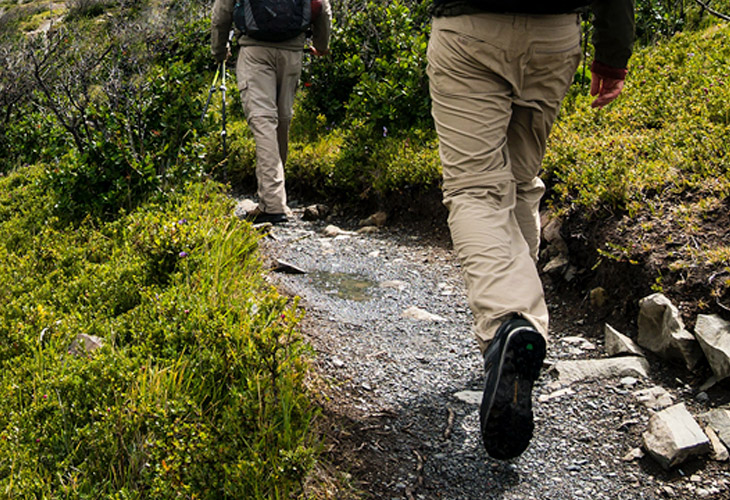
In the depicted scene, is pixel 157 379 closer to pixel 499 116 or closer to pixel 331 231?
pixel 499 116

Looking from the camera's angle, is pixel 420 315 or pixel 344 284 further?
pixel 344 284

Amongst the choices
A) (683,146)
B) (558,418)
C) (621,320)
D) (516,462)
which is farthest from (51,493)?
(683,146)

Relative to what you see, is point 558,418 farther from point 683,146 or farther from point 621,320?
point 683,146

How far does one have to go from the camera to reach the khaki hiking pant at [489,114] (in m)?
2.54

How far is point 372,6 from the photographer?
8539mm

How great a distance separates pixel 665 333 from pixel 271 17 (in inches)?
160

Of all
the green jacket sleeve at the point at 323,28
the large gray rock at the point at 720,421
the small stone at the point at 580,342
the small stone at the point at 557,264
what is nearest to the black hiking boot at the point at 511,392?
the large gray rock at the point at 720,421

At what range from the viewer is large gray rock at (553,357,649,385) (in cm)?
330

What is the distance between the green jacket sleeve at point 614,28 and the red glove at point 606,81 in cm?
6

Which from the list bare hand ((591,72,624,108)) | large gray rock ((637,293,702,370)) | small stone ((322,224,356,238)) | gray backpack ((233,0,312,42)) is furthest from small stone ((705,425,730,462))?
gray backpack ((233,0,312,42))

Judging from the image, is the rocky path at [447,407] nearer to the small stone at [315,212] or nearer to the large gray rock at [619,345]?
the large gray rock at [619,345]

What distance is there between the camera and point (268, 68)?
6.27 meters

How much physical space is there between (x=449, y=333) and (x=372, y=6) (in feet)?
18.7

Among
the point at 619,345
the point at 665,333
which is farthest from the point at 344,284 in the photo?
the point at 665,333
